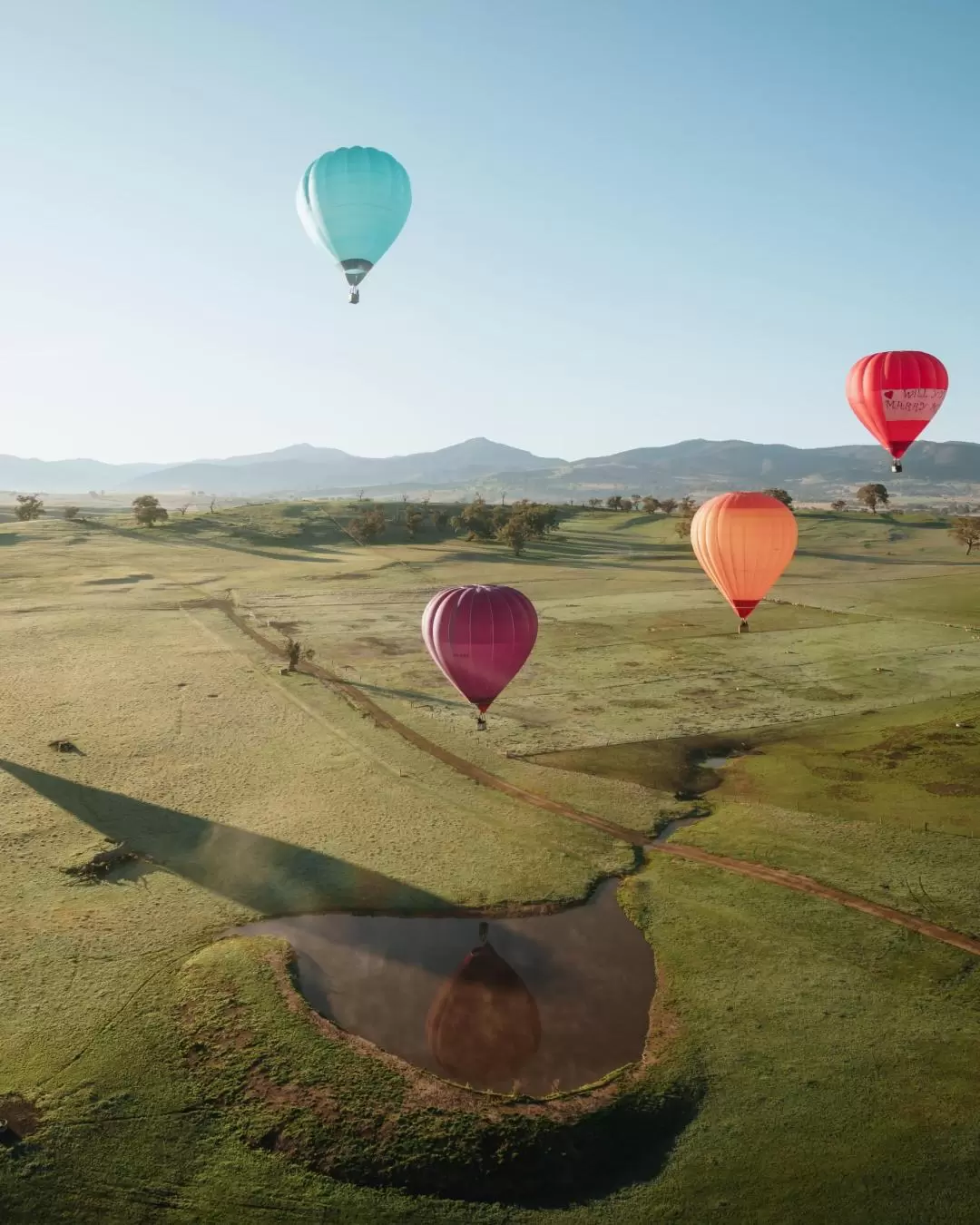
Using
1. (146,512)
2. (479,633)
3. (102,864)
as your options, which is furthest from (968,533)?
(146,512)

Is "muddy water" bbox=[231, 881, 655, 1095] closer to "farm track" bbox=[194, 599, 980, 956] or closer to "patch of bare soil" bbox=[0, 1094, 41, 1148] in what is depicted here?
"farm track" bbox=[194, 599, 980, 956]

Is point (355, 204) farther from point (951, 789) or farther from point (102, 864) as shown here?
point (951, 789)

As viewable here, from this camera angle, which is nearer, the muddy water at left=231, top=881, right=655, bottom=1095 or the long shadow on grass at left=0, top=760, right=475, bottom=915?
the muddy water at left=231, top=881, right=655, bottom=1095

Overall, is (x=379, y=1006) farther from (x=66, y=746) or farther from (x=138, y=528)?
(x=138, y=528)

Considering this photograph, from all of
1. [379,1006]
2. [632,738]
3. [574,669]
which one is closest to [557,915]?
[379,1006]

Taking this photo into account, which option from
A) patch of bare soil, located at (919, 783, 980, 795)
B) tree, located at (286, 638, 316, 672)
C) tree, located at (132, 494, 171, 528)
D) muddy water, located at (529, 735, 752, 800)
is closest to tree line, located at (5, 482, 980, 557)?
tree, located at (132, 494, 171, 528)
